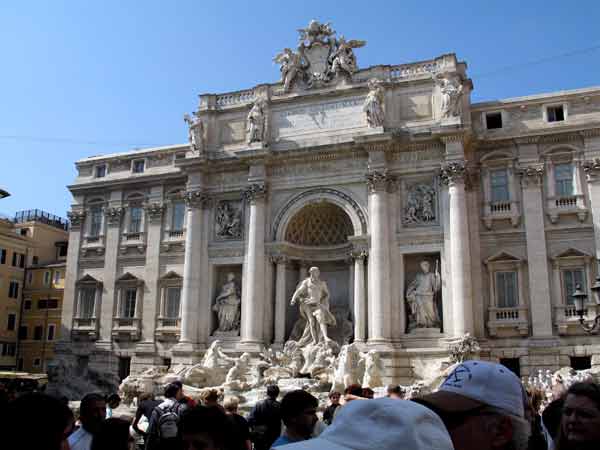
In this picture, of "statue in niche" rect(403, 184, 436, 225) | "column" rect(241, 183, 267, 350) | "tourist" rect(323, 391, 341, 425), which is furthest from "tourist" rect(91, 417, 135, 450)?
"statue in niche" rect(403, 184, 436, 225)

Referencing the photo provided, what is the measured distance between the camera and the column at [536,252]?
24.7 meters

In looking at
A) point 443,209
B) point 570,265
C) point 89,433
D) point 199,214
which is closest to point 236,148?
point 199,214

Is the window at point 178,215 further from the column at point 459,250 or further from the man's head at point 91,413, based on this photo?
the man's head at point 91,413

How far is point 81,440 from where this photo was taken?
6.19m

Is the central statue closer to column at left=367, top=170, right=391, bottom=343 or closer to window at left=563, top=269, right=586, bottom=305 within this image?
column at left=367, top=170, right=391, bottom=343

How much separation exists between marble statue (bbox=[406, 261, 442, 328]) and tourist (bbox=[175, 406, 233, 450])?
2229 cm

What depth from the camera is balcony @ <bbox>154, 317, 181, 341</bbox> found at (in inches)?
1194

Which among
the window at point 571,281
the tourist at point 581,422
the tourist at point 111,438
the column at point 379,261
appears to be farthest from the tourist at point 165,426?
the window at point 571,281

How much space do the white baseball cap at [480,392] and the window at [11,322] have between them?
4609 centimetres

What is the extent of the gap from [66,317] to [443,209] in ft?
64.8

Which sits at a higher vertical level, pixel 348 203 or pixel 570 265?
pixel 348 203

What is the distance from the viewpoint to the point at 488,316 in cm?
2550

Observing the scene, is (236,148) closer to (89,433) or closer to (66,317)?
(66,317)

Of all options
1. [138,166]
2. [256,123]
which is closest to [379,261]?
[256,123]
